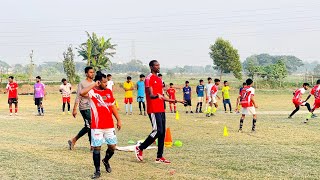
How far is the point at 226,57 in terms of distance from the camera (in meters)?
67.6

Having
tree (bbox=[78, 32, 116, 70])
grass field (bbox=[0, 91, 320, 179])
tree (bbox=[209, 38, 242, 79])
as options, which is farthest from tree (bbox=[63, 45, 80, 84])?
grass field (bbox=[0, 91, 320, 179])

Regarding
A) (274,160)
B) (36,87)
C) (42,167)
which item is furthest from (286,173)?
(36,87)

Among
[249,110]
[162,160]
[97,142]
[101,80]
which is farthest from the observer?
[249,110]

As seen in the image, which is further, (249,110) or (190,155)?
(249,110)

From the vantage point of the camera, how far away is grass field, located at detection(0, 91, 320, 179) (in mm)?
7953

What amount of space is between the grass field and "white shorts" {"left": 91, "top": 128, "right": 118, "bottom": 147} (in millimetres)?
666

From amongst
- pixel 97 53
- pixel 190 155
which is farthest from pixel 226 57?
pixel 190 155

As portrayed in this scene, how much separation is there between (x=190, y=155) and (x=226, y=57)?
194ft

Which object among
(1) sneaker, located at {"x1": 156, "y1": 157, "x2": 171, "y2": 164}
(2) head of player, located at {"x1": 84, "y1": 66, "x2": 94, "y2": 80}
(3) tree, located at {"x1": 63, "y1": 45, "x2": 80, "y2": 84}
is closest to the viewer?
(1) sneaker, located at {"x1": 156, "y1": 157, "x2": 171, "y2": 164}

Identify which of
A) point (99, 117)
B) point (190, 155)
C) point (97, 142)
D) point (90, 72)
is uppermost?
point (90, 72)

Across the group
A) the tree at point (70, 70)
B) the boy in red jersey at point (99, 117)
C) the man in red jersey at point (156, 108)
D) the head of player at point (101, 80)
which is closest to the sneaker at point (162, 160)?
the man in red jersey at point (156, 108)

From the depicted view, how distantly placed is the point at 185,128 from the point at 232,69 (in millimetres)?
52038

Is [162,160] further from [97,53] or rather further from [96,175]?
[97,53]

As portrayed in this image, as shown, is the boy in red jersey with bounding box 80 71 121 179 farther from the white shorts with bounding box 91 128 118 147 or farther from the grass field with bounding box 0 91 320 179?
the grass field with bounding box 0 91 320 179
